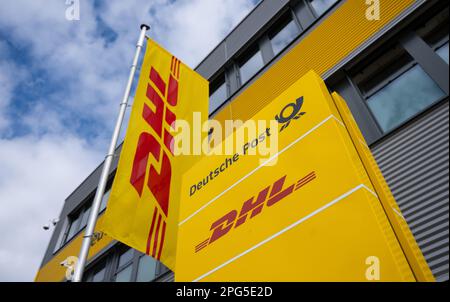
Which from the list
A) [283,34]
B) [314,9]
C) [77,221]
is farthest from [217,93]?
[77,221]

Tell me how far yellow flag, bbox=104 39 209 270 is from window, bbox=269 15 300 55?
4.91 metres

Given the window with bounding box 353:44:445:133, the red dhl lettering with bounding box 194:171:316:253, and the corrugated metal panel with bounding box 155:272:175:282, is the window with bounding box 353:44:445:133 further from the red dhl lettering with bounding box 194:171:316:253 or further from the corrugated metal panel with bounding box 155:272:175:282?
the corrugated metal panel with bounding box 155:272:175:282

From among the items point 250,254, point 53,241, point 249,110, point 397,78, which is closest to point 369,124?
point 397,78

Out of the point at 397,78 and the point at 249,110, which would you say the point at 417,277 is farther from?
the point at 249,110

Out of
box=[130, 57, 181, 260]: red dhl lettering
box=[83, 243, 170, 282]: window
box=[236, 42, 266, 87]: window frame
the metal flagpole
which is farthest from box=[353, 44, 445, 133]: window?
box=[83, 243, 170, 282]: window

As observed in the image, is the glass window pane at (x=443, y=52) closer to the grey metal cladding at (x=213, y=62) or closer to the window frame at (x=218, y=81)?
the window frame at (x=218, y=81)

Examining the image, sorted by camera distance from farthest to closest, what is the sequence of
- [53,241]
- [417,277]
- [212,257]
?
[53,241]
[212,257]
[417,277]

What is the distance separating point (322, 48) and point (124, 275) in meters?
9.70

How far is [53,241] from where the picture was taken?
1738 centimetres

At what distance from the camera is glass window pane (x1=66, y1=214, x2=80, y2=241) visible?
54.4ft

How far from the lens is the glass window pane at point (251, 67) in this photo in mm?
10708

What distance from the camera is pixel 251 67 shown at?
36.2ft

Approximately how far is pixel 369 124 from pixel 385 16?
8.02 feet
